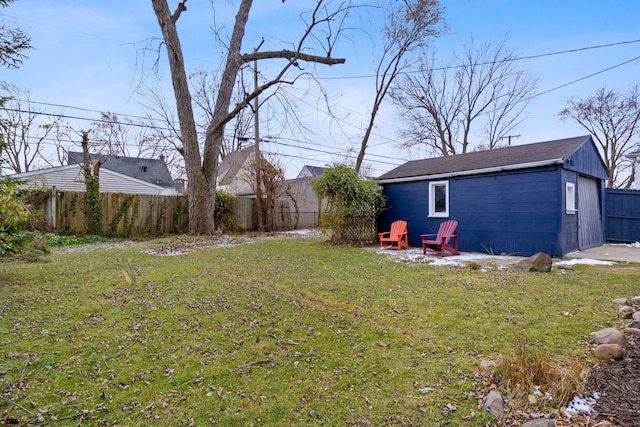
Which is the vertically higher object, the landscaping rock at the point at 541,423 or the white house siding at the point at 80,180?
the white house siding at the point at 80,180

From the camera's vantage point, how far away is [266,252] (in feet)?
26.4

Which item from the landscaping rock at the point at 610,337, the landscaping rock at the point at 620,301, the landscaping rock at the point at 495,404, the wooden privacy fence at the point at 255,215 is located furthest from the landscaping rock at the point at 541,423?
the wooden privacy fence at the point at 255,215

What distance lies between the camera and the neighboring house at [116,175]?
599 inches

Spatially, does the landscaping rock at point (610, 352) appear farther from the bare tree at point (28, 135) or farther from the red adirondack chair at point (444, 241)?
the bare tree at point (28, 135)

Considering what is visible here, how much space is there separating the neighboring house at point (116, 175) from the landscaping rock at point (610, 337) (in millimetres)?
15185

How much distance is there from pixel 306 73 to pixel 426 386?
23.6 feet

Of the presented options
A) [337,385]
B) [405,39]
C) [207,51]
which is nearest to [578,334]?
[337,385]

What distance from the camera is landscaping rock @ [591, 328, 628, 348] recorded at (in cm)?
248

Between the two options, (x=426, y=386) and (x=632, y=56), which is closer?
(x=426, y=386)

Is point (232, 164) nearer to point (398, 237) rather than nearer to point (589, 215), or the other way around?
point (398, 237)

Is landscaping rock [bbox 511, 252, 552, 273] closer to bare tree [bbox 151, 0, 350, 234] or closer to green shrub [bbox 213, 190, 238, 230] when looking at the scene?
bare tree [bbox 151, 0, 350, 234]

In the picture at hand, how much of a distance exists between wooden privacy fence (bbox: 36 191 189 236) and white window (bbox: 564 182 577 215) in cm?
1204

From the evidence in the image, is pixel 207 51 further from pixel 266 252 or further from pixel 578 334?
pixel 578 334

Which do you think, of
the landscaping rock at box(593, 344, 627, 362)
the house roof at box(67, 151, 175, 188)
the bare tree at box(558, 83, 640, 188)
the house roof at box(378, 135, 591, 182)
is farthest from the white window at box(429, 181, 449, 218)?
the house roof at box(67, 151, 175, 188)
